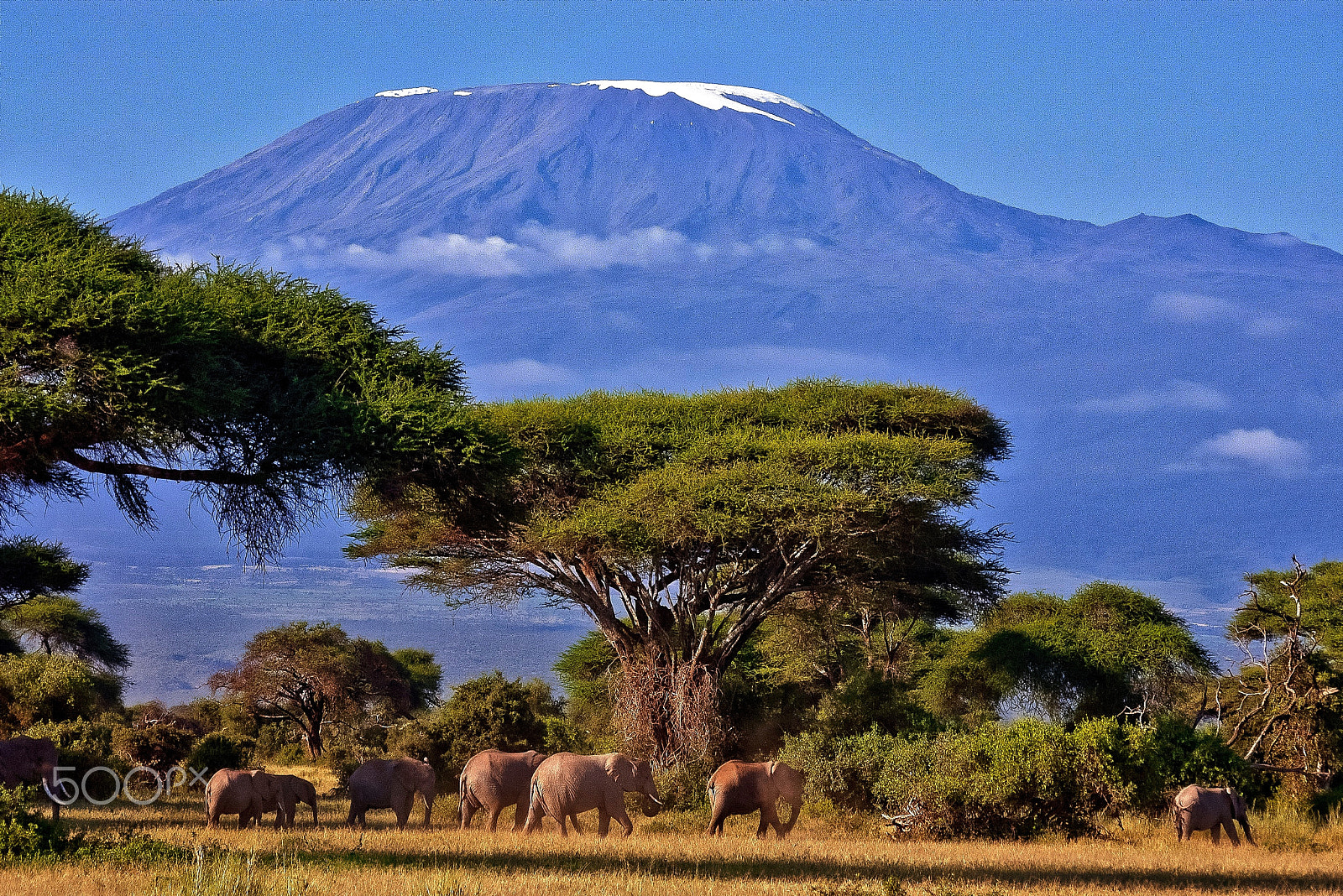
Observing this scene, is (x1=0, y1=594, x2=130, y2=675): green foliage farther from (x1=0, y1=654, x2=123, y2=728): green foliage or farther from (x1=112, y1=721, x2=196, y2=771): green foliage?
(x1=112, y1=721, x2=196, y2=771): green foliage

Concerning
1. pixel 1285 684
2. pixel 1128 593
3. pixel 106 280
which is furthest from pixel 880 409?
pixel 106 280

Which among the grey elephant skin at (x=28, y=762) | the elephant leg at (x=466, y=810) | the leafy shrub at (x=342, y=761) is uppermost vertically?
the grey elephant skin at (x=28, y=762)

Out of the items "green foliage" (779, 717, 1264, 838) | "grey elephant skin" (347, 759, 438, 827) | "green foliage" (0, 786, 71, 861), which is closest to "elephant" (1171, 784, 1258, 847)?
"green foliage" (779, 717, 1264, 838)

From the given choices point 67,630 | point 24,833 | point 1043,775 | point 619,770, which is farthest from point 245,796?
point 67,630

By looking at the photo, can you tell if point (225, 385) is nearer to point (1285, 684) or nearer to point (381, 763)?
point (381, 763)

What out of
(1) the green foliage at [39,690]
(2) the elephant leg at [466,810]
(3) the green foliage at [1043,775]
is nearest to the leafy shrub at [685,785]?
(3) the green foliage at [1043,775]

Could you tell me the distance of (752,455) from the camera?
28422 millimetres

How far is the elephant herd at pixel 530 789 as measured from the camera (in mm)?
19500

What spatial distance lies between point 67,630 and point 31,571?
14255mm

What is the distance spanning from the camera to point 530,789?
20.2m

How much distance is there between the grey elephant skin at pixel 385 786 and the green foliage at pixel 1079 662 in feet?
66.0

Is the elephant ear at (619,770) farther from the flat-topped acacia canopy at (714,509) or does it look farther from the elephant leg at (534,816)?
the flat-topped acacia canopy at (714,509)

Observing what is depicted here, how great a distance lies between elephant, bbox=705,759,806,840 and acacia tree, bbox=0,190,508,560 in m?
6.44

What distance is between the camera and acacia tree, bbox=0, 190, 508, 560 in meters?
17.3
